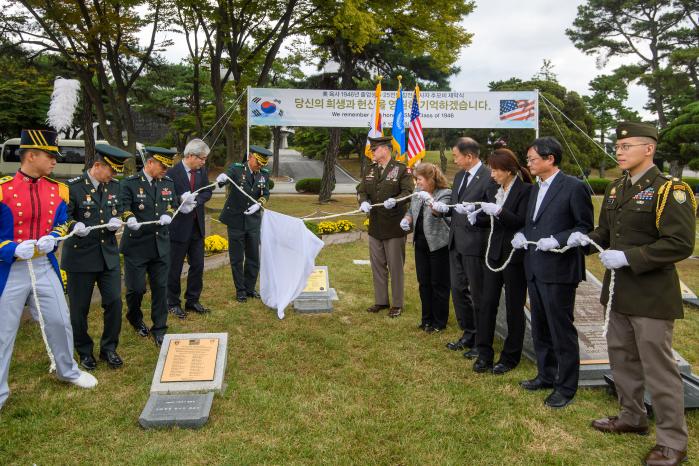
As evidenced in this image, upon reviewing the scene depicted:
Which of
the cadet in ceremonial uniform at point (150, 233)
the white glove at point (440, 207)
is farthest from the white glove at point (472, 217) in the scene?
the cadet in ceremonial uniform at point (150, 233)

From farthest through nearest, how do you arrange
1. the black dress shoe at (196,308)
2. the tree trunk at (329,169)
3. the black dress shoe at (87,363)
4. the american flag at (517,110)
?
the tree trunk at (329,169), the american flag at (517,110), the black dress shoe at (196,308), the black dress shoe at (87,363)

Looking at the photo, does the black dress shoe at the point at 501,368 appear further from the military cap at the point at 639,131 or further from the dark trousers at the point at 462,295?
the military cap at the point at 639,131

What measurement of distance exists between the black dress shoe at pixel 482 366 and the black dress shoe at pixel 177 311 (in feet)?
11.5

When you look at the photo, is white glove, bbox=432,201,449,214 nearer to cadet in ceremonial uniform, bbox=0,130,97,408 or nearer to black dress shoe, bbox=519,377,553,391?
black dress shoe, bbox=519,377,553,391

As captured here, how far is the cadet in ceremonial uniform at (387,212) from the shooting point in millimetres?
6117

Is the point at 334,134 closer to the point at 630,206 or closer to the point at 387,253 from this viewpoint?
the point at 387,253

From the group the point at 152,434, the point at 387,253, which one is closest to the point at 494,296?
the point at 387,253

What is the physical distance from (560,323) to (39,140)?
13.5 feet

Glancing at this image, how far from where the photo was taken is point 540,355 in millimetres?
4172

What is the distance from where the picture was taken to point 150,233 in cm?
498

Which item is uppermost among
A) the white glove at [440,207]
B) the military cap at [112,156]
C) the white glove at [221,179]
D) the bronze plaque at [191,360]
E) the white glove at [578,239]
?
the military cap at [112,156]

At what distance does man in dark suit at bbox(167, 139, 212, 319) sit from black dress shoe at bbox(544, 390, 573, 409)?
163 inches

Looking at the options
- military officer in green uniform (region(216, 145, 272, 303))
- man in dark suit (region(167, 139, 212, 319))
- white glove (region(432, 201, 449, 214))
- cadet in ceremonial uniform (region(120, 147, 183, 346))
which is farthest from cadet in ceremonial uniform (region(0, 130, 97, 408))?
white glove (region(432, 201, 449, 214))

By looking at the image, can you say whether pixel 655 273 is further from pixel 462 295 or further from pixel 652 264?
pixel 462 295
